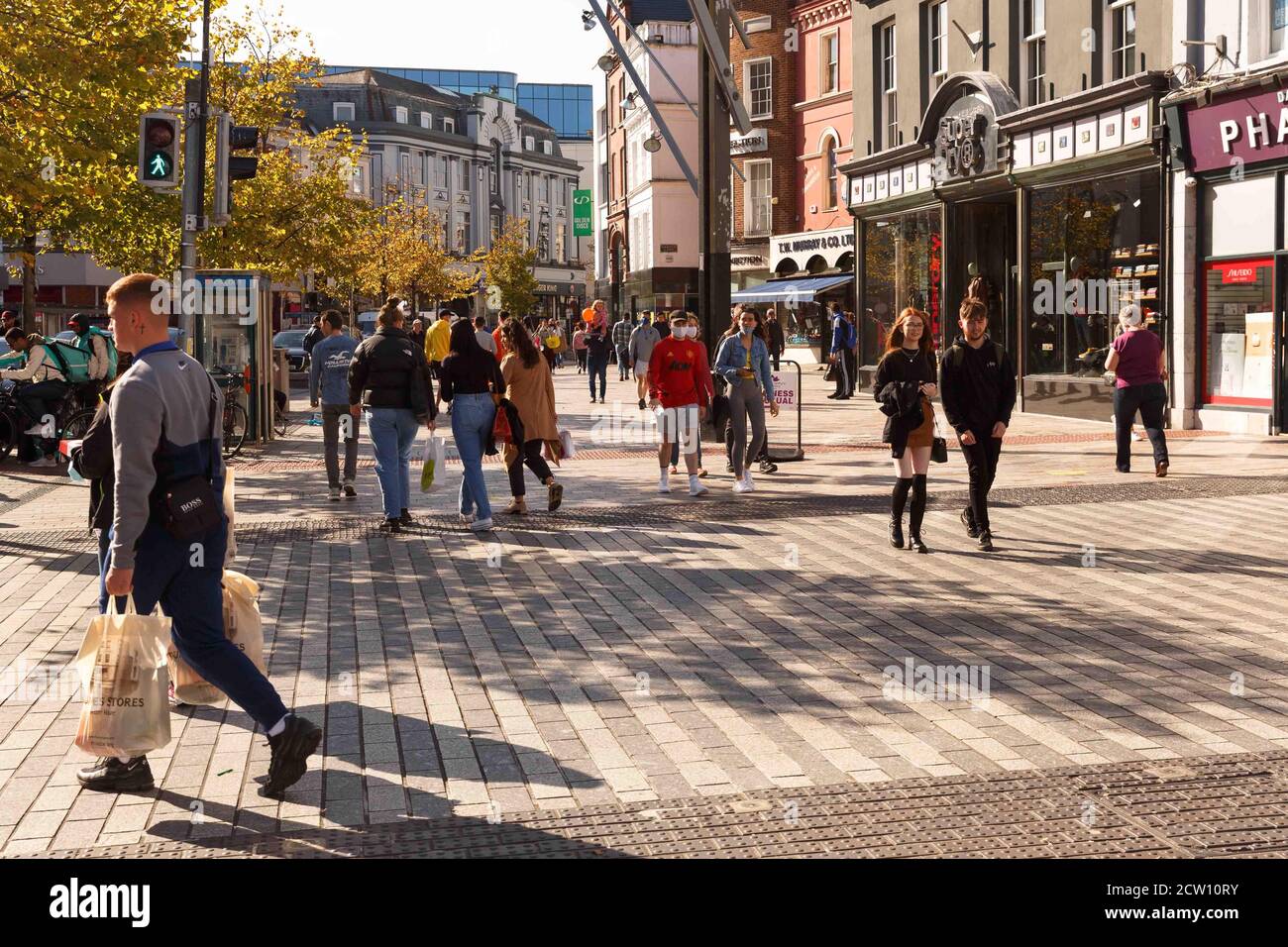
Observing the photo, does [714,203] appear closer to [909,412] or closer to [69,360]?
[69,360]

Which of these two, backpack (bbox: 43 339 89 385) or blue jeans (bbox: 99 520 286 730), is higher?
backpack (bbox: 43 339 89 385)

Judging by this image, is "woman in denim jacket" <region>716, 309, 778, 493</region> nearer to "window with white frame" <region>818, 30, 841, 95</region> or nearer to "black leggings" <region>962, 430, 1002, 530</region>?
"black leggings" <region>962, 430, 1002, 530</region>

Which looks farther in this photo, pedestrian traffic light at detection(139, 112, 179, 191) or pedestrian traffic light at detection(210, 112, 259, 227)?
pedestrian traffic light at detection(210, 112, 259, 227)

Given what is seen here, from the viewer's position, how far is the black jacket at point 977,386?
1109cm

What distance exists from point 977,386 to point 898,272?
765 inches

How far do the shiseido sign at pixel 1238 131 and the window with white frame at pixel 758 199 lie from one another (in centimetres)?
2943

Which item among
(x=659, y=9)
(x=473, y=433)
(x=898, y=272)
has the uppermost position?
(x=659, y=9)

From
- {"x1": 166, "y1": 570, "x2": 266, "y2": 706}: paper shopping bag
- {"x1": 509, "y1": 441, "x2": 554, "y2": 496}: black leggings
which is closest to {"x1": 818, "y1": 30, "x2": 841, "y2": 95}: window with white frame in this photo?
{"x1": 509, "y1": 441, "x2": 554, "y2": 496}: black leggings

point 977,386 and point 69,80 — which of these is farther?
point 69,80

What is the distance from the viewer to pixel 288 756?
210 inches

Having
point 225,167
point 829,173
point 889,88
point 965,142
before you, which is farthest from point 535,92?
point 225,167

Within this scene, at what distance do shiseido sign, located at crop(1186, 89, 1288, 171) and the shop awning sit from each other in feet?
72.2

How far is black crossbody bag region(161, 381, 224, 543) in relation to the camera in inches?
207

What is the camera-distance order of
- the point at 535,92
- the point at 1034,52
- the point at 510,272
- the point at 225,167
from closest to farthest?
1. the point at 225,167
2. the point at 1034,52
3. the point at 510,272
4. the point at 535,92
